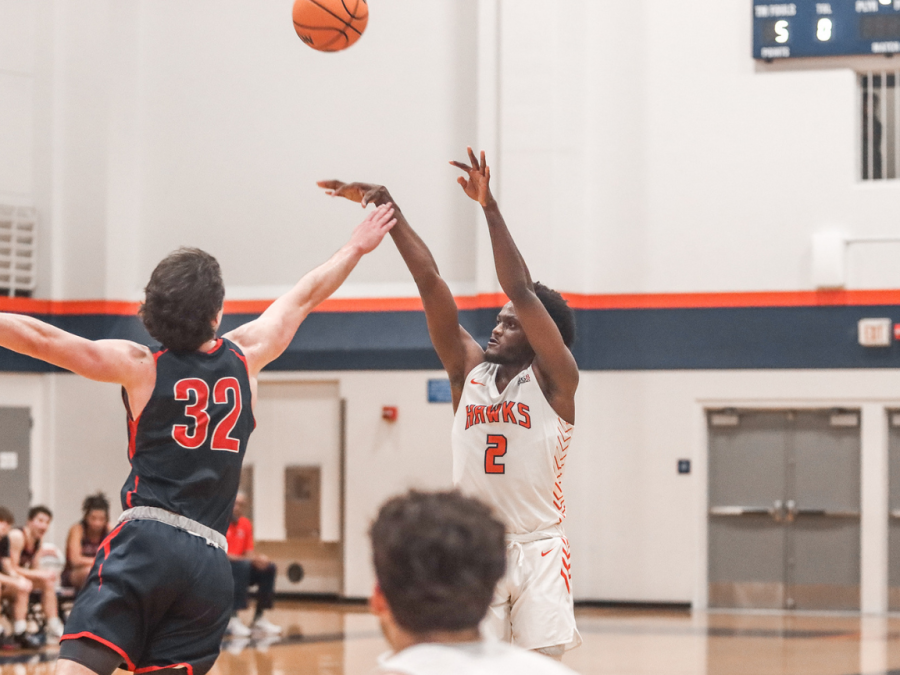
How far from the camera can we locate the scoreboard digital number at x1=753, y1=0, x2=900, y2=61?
10.9m

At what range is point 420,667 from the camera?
1602 mm

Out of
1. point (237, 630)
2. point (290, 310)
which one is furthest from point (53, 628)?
point (290, 310)

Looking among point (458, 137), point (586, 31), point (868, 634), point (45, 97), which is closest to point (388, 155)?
point (458, 137)

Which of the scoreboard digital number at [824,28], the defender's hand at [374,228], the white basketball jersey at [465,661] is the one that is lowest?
the white basketball jersey at [465,661]

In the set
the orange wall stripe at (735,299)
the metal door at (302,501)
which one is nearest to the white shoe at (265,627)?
the metal door at (302,501)

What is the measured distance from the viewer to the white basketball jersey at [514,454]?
12.7 feet

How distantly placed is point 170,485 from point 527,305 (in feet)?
4.48

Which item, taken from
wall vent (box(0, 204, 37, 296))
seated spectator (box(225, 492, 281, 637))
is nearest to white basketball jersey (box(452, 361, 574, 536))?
seated spectator (box(225, 492, 281, 637))

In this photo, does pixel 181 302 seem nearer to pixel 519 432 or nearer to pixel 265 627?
pixel 519 432

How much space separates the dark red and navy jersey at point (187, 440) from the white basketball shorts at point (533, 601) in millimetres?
1084

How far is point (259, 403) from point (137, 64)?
4134mm

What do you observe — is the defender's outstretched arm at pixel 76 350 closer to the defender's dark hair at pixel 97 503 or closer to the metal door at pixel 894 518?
the defender's dark hair at pixel 97 503

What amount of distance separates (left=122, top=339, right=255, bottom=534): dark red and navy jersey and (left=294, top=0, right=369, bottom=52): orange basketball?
364cm

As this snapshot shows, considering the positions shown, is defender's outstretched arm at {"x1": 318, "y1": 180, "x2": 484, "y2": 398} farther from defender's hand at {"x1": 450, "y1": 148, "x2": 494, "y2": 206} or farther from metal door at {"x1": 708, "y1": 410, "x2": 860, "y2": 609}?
metal door at {"x1": 708, "y1": 410, "x2": 860, "y2": 609}
